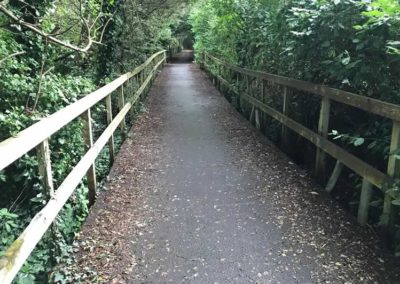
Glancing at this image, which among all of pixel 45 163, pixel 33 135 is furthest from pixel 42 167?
pixel 33 135

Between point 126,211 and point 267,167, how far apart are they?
209 centimetres

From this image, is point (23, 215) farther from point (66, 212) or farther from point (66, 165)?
point (66, 165)

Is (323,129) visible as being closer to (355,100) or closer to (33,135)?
(355,100)

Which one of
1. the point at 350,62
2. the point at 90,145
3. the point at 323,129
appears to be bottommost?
the point at 90,145

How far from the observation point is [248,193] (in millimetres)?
4312

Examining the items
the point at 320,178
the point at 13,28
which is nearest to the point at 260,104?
the point at 320,178

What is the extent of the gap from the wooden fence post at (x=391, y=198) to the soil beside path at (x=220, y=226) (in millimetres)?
149

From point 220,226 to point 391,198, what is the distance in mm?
1459

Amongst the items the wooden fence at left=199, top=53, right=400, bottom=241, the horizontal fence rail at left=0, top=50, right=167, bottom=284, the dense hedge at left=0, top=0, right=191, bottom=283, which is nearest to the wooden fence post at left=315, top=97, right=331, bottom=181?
the wooden fence at left=199, top=53, right=400, bottom=241

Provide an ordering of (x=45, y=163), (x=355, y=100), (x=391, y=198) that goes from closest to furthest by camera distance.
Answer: (x=45, y=163) < (x=391, y=198) < (x=355, y=100)

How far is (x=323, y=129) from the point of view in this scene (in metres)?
4.32

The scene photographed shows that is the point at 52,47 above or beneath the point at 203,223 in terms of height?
above

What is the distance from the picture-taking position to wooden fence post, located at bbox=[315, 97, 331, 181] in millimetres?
4234

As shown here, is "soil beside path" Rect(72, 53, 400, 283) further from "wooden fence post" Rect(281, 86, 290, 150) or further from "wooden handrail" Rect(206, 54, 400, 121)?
"wooden handrail" Rect(206, 54, 400, 121)
